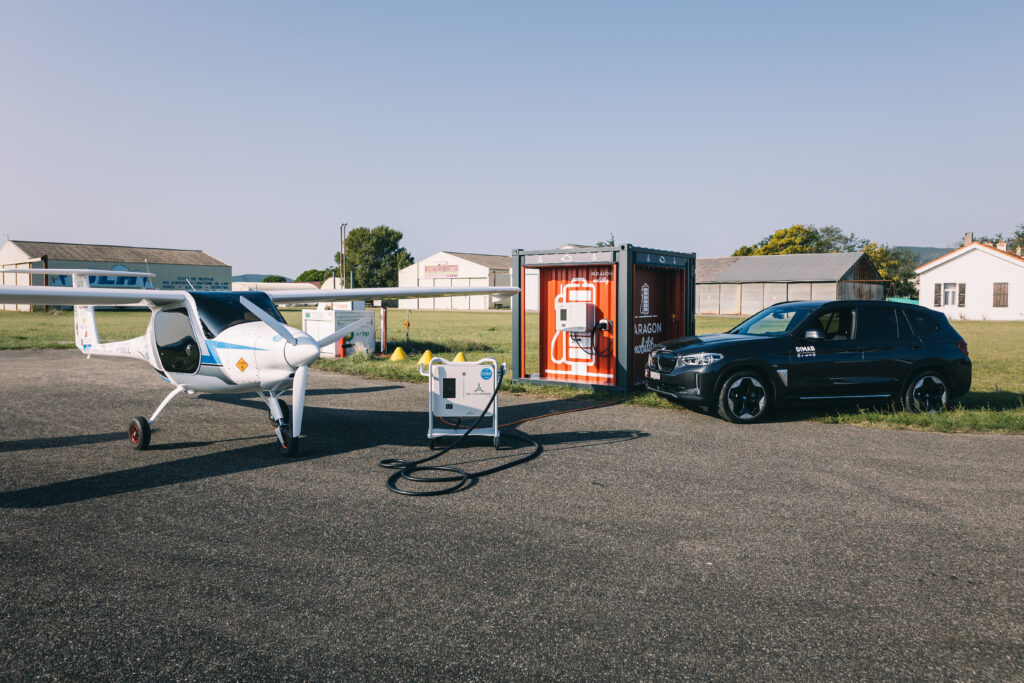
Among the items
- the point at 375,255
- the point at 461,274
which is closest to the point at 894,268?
the point at 461,274

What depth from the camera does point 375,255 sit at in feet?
360

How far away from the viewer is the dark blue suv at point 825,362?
9094 millimetres

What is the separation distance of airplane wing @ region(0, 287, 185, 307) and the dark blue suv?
22.6 ft

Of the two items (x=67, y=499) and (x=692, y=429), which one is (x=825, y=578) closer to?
(x=692, y=429)

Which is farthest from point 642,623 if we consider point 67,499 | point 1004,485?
point 67,499

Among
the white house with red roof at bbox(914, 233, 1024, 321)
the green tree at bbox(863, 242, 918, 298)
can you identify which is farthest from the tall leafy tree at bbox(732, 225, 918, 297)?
the white house with red roof at bbox(914, 233, 1024, 321)

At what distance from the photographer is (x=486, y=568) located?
13.6 ft

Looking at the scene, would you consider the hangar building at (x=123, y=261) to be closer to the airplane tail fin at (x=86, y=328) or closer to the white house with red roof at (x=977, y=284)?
the airplane tail fin at (x=86, y=328)

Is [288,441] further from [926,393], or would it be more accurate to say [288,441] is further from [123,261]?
[123,261]

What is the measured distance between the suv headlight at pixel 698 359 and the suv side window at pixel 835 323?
1529 mm

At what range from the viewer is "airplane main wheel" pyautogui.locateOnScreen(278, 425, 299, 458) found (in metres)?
7.10

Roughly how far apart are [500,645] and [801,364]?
7310 millimetres

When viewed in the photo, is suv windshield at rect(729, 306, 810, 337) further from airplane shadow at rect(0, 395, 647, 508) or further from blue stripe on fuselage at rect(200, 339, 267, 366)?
blue stripe on fuselage at rect(200, 339, 267, 366)

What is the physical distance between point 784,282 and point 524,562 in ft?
174
